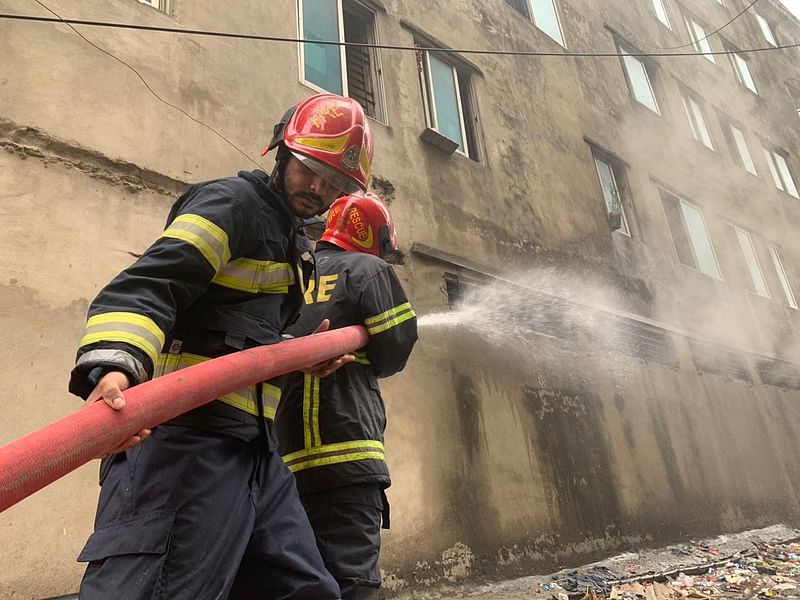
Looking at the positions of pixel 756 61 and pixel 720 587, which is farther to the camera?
pixel 756 61

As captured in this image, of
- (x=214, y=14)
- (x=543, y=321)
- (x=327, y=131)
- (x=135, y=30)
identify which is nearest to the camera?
(x=327, y=131)

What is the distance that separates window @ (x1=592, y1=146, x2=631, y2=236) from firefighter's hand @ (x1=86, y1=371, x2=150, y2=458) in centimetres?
763

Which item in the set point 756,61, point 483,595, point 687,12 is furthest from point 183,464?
point 756,61

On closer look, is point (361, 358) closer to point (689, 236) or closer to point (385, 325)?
point (385, 325)

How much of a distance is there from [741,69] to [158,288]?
17.3 m

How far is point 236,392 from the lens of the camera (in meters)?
1.41

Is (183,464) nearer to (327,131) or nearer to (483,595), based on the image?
(327,131)

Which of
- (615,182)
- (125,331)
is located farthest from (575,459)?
(615,182)

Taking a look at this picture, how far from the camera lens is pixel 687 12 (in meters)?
13.1

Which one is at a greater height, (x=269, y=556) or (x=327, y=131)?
(x=327, y=131)

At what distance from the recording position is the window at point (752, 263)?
10.5 meters

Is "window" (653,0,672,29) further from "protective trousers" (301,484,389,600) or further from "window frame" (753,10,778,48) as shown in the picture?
"protective trousers" (301,484,389,600)

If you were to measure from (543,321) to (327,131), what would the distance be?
4.42 m

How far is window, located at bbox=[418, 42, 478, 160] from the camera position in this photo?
594 cm
